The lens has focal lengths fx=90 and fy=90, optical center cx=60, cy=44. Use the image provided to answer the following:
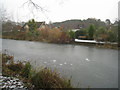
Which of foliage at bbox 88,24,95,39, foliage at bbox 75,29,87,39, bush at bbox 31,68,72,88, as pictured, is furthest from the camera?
foliage at bbox 75,29,87,39

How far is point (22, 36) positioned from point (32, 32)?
92.9 inches

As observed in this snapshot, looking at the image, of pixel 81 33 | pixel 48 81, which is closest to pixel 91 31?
pixel 81 33

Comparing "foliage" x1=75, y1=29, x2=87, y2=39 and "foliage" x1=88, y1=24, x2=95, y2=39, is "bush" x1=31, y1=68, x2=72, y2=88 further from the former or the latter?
"foliage" x1=75, y1=29, x2=87, y2=39

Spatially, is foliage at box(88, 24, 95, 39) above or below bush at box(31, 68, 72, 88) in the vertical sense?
above

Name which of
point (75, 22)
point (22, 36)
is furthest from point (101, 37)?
point (75, 22)

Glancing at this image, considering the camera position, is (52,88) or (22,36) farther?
(22,36)

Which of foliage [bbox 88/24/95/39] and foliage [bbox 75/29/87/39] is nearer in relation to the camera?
foliage [bbox 88/24/95/39]

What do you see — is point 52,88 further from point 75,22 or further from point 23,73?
point 75,22

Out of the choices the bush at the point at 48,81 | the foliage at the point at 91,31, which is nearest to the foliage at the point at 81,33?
the foliage at the point at 91,31

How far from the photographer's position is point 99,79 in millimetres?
3309

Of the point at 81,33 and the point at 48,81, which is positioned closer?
the point at 48,81

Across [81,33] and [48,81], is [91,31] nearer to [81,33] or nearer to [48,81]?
[81,33]

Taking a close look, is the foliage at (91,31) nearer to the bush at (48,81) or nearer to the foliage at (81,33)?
the foliage at (81,33)

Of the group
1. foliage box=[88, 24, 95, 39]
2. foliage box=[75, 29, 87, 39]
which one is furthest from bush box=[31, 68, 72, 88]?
foliage box=[75, 29, 87, 39]
